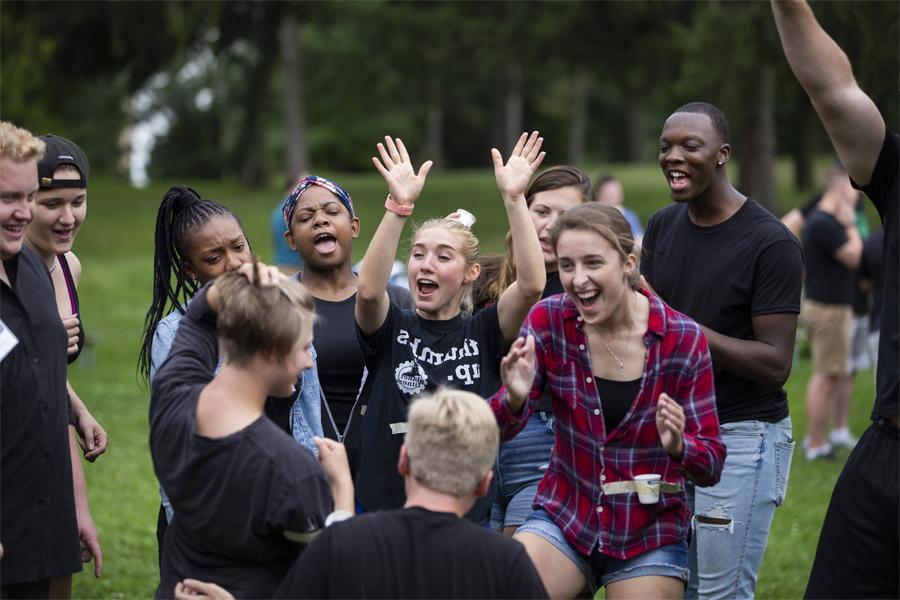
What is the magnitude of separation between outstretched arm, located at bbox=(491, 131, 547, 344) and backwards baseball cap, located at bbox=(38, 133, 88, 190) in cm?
173

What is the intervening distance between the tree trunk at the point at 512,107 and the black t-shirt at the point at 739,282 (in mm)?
30154

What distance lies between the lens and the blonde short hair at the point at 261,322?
3.25 meters

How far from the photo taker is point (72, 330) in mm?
4586

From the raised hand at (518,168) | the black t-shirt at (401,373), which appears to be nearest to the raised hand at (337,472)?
the black t-shirt at (401,373)

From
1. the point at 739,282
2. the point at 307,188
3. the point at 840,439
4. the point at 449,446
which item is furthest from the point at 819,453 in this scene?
the point at 449,446

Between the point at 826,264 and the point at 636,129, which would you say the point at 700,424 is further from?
the point at 636,129

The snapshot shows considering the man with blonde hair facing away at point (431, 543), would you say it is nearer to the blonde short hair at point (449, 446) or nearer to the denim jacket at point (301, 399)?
the blonde short hair at point (449, 446)

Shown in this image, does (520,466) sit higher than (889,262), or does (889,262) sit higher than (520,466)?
(889,262)

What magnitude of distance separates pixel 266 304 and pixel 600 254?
1234 millimetres

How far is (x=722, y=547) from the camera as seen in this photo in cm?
456

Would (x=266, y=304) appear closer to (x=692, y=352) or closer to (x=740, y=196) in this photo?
(x=692, y=352)

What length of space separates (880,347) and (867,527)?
0.59 meters

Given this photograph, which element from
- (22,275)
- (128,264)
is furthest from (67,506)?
(128,264)

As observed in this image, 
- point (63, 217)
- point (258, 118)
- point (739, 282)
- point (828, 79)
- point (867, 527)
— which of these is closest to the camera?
point (828, 79)
